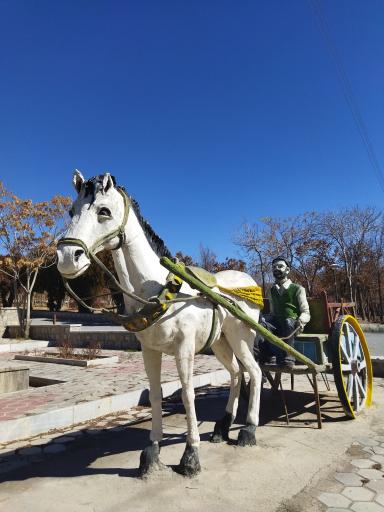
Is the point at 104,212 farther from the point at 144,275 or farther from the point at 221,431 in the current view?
the point at 221,431

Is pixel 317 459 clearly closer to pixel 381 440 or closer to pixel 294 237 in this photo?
pixel 381 440

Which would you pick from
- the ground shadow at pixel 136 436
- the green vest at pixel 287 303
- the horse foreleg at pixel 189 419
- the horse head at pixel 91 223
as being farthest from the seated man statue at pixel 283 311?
the horse head at pixel 91 223

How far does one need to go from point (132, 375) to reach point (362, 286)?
80.3 feet

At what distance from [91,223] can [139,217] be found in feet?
1.97

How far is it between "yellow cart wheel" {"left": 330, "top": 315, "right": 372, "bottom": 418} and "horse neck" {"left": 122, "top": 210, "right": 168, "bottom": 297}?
252cm

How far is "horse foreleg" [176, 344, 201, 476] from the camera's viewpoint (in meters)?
3.17

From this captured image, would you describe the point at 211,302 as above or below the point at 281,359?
above

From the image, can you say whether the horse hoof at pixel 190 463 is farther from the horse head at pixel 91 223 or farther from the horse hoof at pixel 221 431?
the horse head at pixel 91 223

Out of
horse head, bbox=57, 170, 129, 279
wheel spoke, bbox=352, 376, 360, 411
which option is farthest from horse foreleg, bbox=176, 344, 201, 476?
wheel spoke, bbox=352, 376, 360, 411

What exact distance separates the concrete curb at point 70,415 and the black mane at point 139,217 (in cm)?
278

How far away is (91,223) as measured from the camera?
9.27 ft

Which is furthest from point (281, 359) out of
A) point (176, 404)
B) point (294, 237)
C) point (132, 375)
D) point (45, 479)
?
point (294, 237)

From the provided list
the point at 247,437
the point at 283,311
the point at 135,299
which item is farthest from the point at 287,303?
the point at 135,299

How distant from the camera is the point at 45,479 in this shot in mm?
3230
